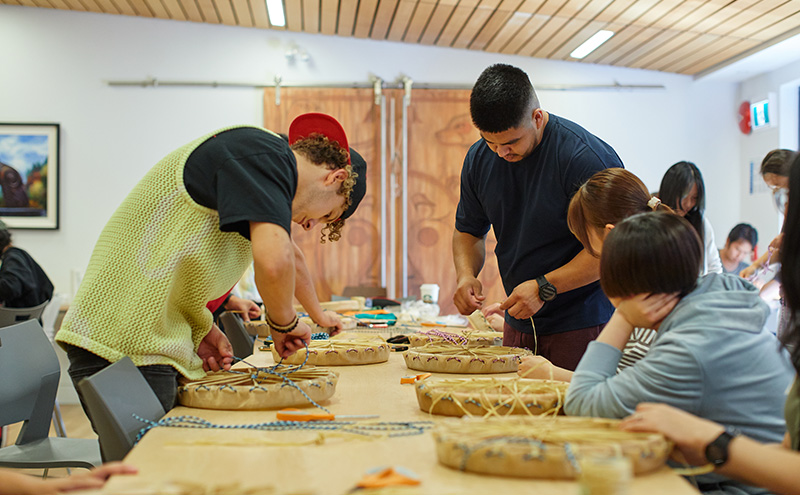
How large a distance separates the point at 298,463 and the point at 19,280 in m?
4.08

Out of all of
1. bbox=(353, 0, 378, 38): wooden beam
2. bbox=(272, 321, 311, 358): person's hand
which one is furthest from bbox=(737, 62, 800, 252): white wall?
bbox=(272, 321, 311, 358): person's hand

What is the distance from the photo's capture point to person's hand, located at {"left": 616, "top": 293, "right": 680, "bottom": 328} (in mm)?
1241

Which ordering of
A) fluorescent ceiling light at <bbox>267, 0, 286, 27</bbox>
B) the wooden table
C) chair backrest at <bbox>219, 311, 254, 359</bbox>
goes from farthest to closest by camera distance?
fluorescent ceiling light at <bbox>267, 0, 286, 27</bbox>
chair backrest at <bbox>219, 311, 254, 359</bbox>
the wooden table

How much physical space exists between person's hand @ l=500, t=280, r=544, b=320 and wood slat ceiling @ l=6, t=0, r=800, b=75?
11.3 ft

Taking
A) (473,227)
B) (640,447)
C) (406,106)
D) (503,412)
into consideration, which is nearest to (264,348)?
(473,227)

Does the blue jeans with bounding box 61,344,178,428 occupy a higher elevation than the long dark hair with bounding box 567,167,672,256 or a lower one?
lower

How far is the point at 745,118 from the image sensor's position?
620cm

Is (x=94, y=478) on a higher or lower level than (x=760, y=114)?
lower

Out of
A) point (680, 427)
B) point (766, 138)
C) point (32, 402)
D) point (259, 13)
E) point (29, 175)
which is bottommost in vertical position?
point (32, 402)

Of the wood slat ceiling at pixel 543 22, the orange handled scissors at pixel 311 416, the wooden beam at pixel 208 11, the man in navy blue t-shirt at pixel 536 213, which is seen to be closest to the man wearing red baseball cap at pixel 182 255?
the orange handled scissors at pixel 311 416

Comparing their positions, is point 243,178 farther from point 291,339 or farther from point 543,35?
point 543,35

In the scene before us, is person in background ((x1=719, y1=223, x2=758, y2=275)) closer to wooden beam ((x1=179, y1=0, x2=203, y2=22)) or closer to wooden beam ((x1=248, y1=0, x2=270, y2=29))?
wooden beam ((x1=248, y1=0, x2=270, y2=29))

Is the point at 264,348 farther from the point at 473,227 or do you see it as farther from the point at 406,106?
the point at 406,106

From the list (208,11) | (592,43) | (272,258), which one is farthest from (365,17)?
(272,258)
